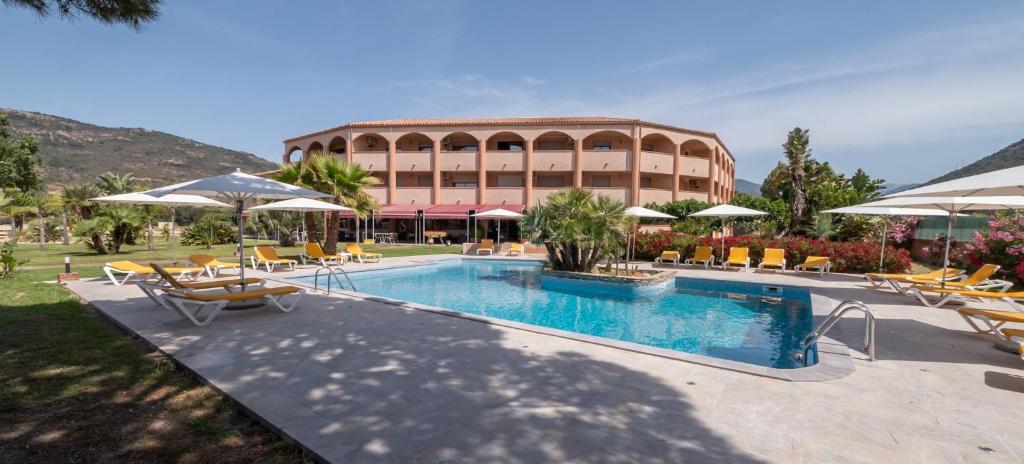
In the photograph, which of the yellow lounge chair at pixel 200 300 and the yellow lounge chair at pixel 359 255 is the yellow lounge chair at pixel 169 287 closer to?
the yellow lounge chair at pixel 200 300

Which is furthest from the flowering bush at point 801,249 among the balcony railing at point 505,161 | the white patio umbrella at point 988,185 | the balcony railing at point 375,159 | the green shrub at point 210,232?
the green shrub at point 210,232

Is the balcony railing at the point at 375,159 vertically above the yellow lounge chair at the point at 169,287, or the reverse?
the balcony railing at the point at 375,159

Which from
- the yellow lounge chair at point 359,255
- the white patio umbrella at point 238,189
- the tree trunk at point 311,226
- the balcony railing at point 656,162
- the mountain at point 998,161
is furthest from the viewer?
the mountain at point 998,161

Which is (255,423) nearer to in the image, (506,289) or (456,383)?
(456,383)

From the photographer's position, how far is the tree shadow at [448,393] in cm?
335

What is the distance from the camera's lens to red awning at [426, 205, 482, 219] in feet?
108

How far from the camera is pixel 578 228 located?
14.4 meters

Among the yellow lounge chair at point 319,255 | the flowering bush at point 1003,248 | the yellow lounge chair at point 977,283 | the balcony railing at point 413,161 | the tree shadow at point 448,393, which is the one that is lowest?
the tree shadow at point 448,393

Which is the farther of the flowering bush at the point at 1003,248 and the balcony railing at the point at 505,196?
the balcony railing at the point at 505,196

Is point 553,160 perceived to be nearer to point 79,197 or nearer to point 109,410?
point 79,197

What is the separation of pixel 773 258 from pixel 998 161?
75.7 metres

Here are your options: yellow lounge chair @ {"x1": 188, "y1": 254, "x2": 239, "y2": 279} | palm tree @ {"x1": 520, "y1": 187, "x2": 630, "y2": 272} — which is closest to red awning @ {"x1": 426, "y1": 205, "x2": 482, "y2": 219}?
palm tree @ {"x1": 520, "y1": 187, "x2": 630, "y2": 272}

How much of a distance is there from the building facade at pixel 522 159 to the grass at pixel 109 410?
30.2 meters

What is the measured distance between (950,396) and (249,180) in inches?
473
